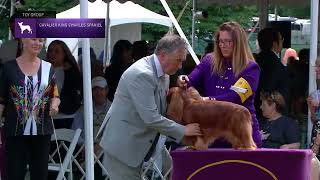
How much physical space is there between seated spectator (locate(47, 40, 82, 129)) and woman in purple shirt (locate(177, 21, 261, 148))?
2.86 m

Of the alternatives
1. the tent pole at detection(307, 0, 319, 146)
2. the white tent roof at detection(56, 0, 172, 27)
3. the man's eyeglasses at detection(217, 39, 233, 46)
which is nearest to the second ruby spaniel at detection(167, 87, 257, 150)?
the man's eyeglasses at detection(217, 39, 233, 46)

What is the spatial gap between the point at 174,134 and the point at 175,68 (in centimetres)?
41

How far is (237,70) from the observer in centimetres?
393

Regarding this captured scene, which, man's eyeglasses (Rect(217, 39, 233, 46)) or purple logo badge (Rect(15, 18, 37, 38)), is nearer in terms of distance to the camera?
man's eyeglasses (Rect(217, 39, 233, 46))

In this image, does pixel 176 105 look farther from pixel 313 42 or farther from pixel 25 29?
pixel 313 42

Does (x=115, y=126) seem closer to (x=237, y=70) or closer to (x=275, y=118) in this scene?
(x=237, y=70)

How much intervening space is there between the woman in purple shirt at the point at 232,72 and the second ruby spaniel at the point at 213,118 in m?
0.15

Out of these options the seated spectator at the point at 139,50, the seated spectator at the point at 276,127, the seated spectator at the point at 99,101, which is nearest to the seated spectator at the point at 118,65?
the seated spectator at the point at 139,50

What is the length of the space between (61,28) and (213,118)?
1690mm

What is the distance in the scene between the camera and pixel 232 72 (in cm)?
395

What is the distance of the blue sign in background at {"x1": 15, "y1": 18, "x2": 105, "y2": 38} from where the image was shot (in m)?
4.77

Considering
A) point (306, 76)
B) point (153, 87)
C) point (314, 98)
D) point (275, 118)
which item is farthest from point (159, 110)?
point (306, 76)

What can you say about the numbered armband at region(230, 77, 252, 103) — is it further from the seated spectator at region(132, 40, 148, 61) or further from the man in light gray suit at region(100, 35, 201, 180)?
the seated spectator at region(132, 40, 148, 61)

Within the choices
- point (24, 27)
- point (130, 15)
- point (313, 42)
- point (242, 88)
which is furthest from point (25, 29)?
point (130, 15)
